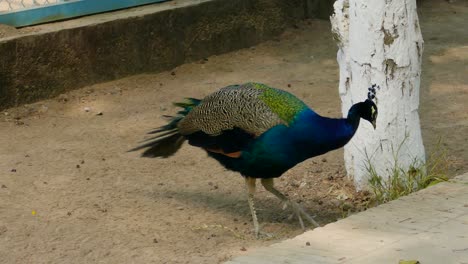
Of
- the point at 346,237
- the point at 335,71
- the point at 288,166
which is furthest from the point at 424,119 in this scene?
the point at 346,237

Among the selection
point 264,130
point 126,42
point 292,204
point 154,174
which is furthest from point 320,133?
point 126,42

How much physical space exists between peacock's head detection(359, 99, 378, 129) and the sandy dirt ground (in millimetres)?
713

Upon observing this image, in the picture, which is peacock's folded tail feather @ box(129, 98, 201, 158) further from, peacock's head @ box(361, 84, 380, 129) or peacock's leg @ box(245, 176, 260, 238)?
peacock's head @ box(361, 84, 380, 129)

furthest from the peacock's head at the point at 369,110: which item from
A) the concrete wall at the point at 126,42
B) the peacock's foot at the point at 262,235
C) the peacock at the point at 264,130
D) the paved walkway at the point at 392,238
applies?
the concrete wall at the point at 126,42

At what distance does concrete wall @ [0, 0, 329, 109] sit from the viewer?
7.09m

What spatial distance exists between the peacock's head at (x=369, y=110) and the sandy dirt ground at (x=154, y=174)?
0.71 meters

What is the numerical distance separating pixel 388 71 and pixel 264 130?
2.89ft

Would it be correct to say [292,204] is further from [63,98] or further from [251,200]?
[63,98]

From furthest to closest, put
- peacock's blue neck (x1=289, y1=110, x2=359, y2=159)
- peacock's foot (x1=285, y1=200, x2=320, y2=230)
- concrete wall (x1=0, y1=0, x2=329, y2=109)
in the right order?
1. concrete wall (x1=0, y1=0, x2=329, y2=109)
2. peacock's foot (x1=285, y1=200, x2=320, y2=230)
3. peacock's blue neck (x1=289, y1=110, x2=359, y2=159)

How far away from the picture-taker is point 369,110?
4785 millimetres

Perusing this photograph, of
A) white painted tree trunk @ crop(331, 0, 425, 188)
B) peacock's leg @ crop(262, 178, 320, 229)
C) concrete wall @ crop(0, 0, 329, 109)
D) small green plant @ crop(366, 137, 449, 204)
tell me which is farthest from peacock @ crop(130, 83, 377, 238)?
concrete wall @ crop(0, 0, 329, 109)

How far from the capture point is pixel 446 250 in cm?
399

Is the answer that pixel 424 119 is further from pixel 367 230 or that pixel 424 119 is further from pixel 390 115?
pixel 367 230

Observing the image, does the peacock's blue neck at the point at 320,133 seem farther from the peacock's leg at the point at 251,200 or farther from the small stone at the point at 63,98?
the small stone at the point at 63,98
